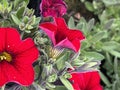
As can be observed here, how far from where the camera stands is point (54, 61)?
1.27 meters

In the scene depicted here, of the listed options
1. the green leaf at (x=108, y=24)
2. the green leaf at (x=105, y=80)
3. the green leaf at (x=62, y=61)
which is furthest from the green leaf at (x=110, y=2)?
the green leaf at (x=62, y=61)

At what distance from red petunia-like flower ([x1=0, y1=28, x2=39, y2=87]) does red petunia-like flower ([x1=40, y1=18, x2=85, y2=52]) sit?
68 mm

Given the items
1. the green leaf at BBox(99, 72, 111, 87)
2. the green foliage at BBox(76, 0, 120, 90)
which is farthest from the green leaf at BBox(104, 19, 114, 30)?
the green leaf at BBox(99, 72, 111, 87)

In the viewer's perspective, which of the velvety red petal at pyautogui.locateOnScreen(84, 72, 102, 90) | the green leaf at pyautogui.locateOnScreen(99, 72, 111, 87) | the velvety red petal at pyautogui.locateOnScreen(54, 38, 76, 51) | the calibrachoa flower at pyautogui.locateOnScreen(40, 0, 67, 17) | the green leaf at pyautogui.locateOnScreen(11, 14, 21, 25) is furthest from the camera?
the green leaf at pyautogui.locateOnScreen(99, 72, 111, 87)

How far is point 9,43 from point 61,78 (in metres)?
0.26

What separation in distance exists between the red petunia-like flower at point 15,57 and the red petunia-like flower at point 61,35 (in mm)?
68

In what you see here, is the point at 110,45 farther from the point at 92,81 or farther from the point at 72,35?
the point at 72,35

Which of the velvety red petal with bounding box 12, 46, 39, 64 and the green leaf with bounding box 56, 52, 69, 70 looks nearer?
the velvety red petal with bounding box 12, 46, 39, 64

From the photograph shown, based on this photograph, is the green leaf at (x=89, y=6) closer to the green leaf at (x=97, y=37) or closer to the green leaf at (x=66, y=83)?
the green leaf at (x=97, y=37)

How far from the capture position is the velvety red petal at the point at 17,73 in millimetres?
1149

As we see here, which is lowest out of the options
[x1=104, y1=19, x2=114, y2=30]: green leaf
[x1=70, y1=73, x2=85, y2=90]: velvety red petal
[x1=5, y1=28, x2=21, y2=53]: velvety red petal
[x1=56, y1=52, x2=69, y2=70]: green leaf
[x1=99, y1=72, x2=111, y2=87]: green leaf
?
[x1=99, y1=72, x2=111, y2=87]: green leaf

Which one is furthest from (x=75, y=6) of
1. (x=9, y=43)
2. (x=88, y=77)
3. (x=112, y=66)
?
(x=9, y=43)

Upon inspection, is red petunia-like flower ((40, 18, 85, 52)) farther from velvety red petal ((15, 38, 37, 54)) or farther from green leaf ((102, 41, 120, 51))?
green leaf ((102, 41, 120, 51))

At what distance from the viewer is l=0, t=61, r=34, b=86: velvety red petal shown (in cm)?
115
